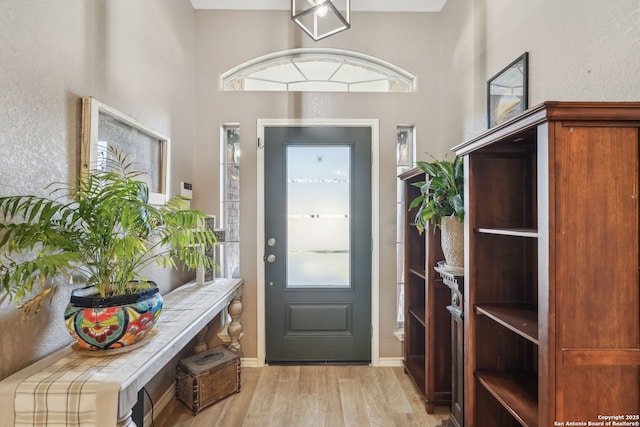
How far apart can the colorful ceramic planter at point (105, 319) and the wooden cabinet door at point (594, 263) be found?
1.44 metres

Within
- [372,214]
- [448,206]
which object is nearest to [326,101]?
[372,214]

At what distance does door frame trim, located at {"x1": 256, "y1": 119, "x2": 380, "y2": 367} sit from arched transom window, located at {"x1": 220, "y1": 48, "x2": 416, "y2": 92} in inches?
12.8

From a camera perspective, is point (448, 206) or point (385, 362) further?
point (385, 362)

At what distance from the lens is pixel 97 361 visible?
113 centimetres

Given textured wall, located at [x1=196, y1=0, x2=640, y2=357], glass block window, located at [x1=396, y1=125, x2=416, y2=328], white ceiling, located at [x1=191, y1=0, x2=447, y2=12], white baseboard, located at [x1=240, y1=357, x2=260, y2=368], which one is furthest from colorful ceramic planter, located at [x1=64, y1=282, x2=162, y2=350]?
white ceiling, located at [x1=191, y1=0, x2=447, y2=12]

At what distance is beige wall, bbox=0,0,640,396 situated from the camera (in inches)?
44.7

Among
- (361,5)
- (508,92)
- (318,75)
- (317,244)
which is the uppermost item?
(361,5)

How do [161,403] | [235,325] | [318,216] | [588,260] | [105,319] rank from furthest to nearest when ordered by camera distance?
[318,216] < [235,325] < [161,403] < [105,319] < [588,260]

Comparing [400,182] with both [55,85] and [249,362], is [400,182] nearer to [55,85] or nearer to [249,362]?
[249,362]

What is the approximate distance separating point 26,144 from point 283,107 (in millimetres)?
1784

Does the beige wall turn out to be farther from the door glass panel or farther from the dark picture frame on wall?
the door glass panel

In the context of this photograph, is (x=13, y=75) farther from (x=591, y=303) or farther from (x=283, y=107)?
(x=591, y=303)

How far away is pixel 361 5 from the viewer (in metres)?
2.55

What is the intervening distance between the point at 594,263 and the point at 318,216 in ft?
6.32
